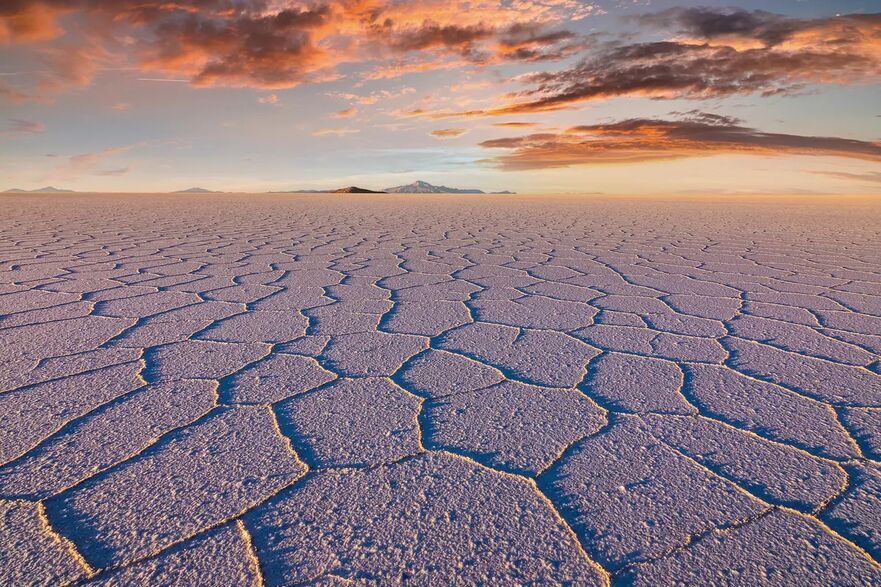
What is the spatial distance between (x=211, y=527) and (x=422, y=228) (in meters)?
6.18

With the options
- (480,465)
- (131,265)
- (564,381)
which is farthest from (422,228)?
(480,465)

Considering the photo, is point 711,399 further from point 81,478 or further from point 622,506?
point 81,478

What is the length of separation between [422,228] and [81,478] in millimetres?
6051

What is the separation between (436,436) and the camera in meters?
1.37

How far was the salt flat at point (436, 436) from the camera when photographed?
0.96 meters

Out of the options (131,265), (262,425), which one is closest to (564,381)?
(262,425)

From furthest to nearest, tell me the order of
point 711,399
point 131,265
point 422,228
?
1. point 422,228
2. point 131,265
3. point 711,399

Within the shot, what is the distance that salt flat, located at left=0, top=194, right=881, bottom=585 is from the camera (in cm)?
96

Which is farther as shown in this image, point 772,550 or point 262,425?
point 262,425

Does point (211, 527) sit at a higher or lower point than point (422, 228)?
higher

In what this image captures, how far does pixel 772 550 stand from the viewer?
3.18 feet

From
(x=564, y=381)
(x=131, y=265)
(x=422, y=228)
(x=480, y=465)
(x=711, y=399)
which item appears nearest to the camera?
(x=480, y=465)

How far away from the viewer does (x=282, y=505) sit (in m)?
1.09

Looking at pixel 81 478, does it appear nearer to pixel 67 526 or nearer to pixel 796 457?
pixel 67 526
